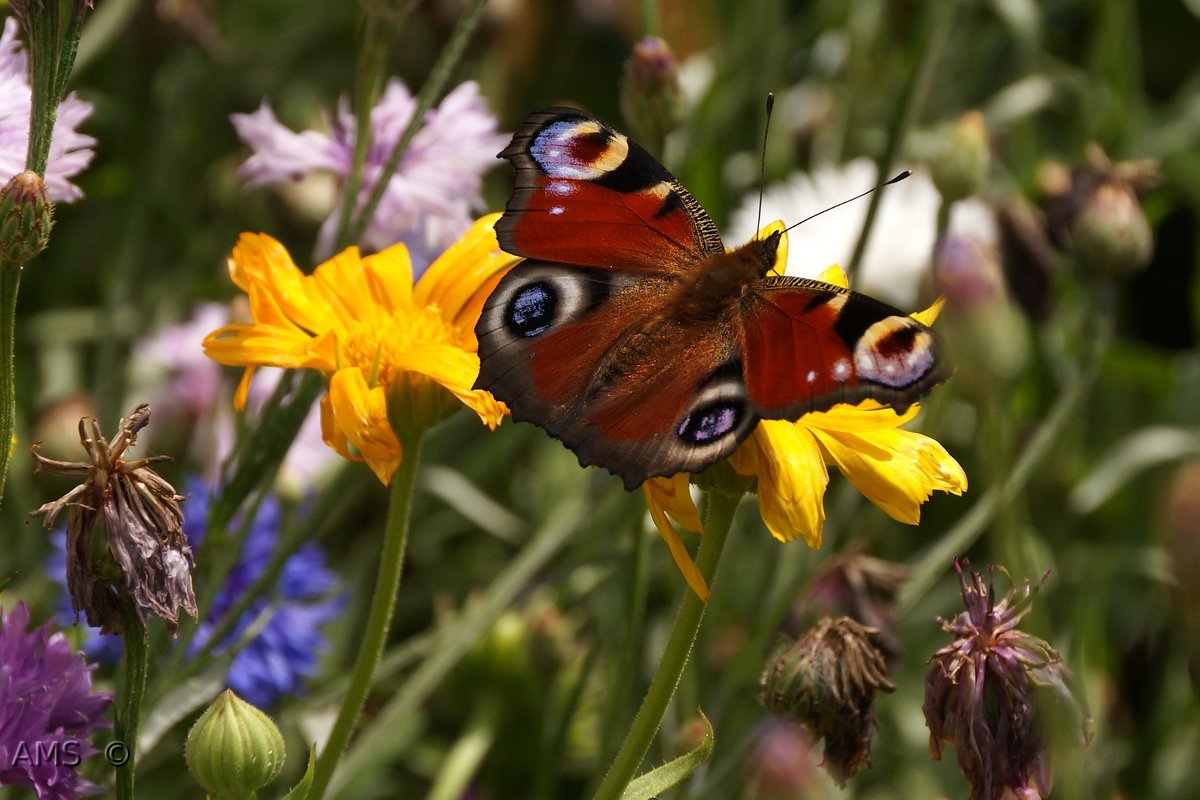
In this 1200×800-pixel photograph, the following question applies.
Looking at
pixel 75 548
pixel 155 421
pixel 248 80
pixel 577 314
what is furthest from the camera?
pixel 248 80

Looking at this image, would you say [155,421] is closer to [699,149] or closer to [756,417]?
[699,149]

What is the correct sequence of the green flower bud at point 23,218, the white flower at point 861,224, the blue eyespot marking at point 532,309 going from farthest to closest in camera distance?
1. the white flower at point 861,224
2. the blue eyespot marking at point 532,309
3. the green flower bud at point 23,218

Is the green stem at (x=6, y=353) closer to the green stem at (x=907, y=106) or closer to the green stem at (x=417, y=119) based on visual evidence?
the green stem at (x=417, y=119)

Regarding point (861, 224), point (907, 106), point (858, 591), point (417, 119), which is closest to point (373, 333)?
point (417, 119)

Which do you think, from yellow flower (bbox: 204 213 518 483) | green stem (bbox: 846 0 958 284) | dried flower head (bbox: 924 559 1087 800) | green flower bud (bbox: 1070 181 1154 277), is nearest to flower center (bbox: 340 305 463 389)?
yellow flower (bbox: 204 213 518 483)

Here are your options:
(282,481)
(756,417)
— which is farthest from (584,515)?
(756,417)

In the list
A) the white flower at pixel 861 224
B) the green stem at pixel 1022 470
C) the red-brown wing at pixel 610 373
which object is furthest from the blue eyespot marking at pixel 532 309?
the white flower at pixel 861 224
